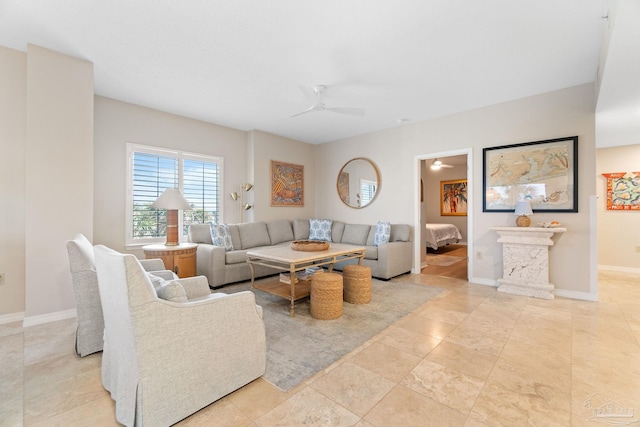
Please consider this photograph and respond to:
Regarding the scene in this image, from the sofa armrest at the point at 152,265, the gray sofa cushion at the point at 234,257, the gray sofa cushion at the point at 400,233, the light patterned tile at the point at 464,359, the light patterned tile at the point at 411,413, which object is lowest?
the light patterned tile at the point at 411,413

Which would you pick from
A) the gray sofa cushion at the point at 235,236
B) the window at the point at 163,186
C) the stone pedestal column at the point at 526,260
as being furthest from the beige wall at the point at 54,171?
the stone pedestal column at the point at 526,260

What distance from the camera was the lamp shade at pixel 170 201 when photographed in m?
3.70

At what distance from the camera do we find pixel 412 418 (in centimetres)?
154

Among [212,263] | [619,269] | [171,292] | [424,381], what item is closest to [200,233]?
[212,263]

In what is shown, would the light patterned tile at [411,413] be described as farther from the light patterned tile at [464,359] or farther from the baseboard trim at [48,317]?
the baseboard trim at [48,317]

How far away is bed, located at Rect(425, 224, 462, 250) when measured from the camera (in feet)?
Answer: 23.5

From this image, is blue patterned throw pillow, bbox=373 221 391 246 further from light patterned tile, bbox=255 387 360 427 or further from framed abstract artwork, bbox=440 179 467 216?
framed abstract artwork, bbox=440 179 467 216

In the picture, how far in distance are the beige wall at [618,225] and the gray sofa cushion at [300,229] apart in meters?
5.60

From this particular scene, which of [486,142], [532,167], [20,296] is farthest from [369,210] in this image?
[20,296]

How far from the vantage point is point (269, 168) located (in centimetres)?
569

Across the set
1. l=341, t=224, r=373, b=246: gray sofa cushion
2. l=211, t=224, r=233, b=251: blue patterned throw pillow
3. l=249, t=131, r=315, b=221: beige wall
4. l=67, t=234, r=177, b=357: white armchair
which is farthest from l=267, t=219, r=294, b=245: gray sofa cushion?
l=67, t=234, r=177, b=357: white armchair

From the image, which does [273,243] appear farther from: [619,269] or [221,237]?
[619,269]

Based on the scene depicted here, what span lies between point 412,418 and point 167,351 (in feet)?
4.43

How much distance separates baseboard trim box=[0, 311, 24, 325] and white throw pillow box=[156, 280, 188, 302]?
2636 mm
